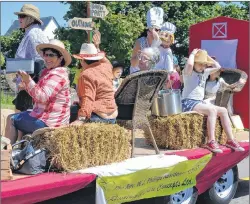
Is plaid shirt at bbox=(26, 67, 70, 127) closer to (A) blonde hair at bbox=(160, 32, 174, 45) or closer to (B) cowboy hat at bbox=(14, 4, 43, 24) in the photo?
(B) cowboy hat at bbox=(14, 4, 43, 24)

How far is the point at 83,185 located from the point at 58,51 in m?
1.17

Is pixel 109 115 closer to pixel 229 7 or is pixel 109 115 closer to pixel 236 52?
pixel 236 52

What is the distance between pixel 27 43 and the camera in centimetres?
549

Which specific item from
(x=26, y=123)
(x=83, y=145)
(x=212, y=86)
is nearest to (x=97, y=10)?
(x=212, y=86)

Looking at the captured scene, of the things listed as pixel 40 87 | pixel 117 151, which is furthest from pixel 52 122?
pixel 117 151

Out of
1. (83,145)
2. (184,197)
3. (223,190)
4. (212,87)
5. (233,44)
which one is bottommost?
(223,190)

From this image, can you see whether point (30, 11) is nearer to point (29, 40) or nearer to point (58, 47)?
point (29, 40)

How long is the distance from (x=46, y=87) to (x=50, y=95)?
2.8 inches

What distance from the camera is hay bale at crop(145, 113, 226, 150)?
561 cm

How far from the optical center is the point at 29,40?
5.47 metres

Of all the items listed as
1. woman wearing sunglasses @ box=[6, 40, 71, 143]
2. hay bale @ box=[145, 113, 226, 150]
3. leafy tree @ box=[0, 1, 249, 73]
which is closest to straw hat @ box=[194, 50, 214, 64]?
hay bale @ box=[145, 113, 226, 150]

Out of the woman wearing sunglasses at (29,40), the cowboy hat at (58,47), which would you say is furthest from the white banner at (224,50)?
the cowboy hat at (58,47)

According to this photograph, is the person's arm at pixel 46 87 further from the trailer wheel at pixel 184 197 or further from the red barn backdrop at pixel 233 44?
the red barn backdrop at pixel 233 44

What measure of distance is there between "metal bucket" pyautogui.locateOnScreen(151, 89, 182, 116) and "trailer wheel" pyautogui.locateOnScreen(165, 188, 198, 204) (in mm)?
846
